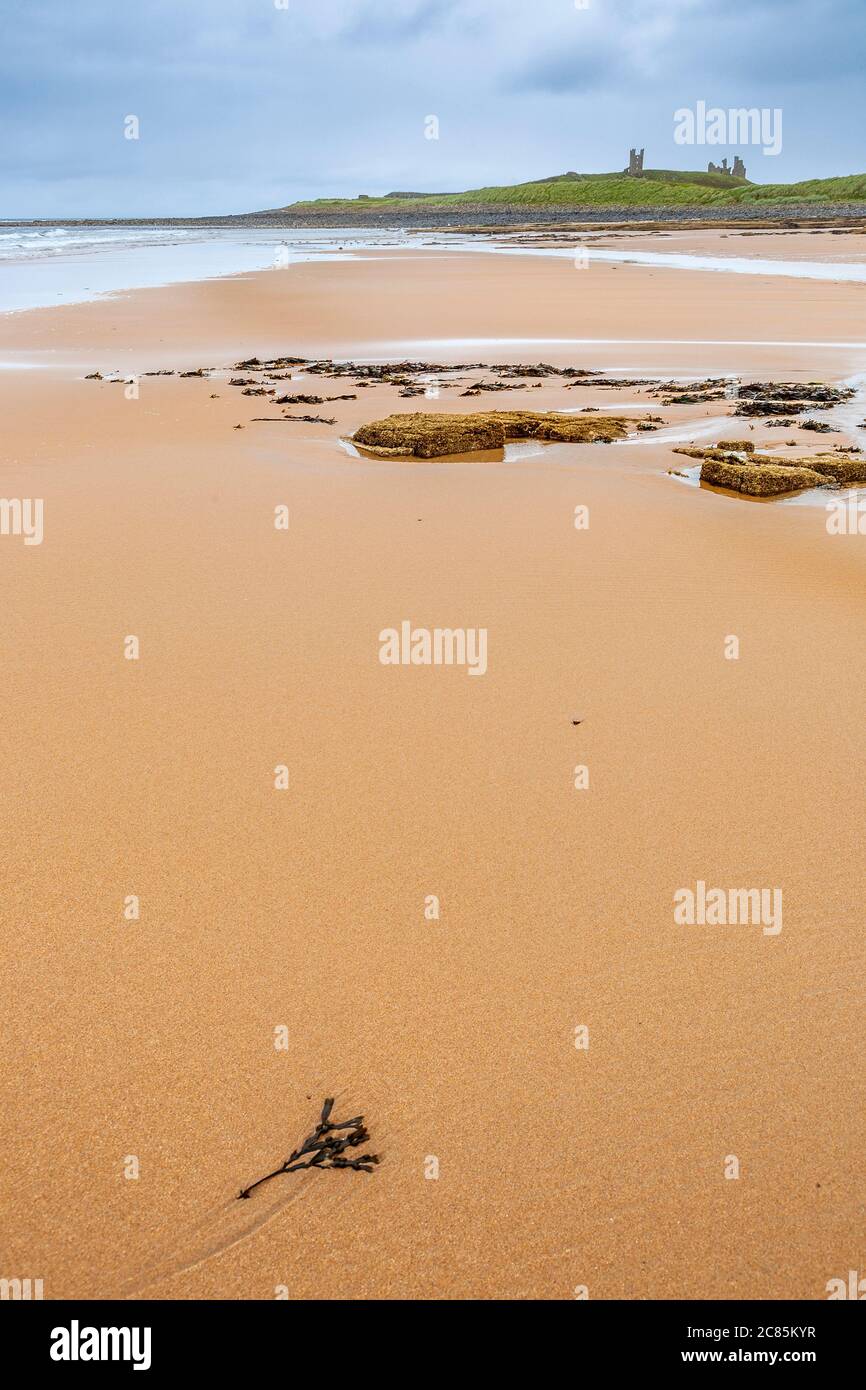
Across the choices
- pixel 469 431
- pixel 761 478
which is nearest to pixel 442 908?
pixel 761 478

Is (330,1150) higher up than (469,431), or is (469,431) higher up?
(469,431)

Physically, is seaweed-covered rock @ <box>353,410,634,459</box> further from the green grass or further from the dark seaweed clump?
the green grass

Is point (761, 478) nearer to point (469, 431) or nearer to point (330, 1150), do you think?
point (469, 431)

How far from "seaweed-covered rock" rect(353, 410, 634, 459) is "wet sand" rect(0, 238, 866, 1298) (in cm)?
195

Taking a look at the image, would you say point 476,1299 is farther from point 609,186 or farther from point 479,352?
point 609,186

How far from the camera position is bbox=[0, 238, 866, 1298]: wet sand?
1920mm

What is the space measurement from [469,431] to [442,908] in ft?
19.2

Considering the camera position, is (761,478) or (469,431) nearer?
(761,478)

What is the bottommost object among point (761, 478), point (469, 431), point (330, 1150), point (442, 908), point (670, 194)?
point (330, 1150)

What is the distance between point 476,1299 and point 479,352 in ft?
43.0

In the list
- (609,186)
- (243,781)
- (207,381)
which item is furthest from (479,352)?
(609,186)

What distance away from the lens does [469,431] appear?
7840 millimetres

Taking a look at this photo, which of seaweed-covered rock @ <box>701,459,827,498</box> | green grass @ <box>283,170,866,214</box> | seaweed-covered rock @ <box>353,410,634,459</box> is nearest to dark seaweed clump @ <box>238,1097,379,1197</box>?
seaweed-covered rock @ <box>701,459,827,498</box>

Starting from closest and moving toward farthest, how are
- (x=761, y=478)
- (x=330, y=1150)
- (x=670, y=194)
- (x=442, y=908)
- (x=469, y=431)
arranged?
(x=330, y=1150) → (x=442, y=908) → (x=761, y=478) → (x=469, y=431) → (x=670, y=194)
